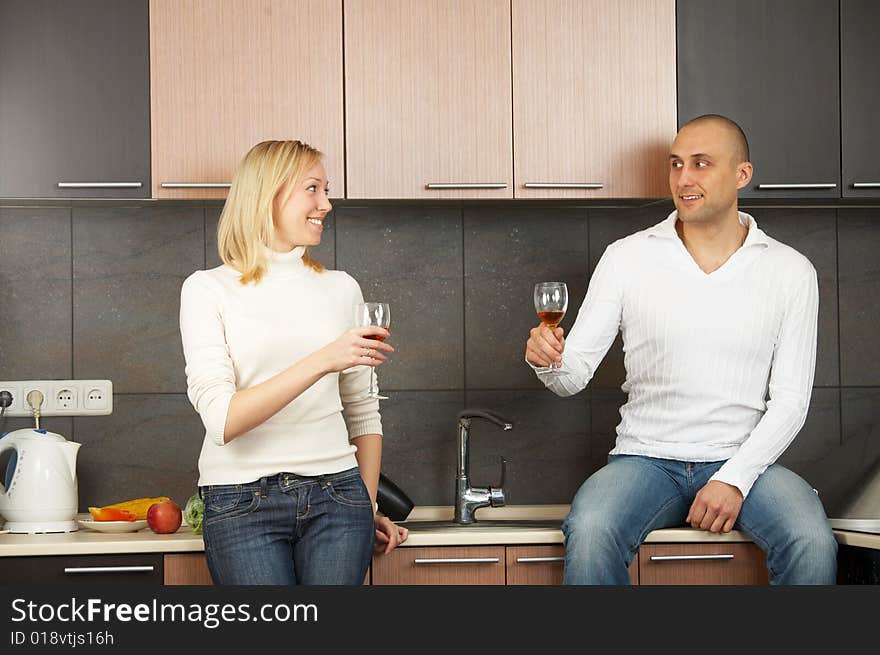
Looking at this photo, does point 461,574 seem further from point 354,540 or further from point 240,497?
point 240,497

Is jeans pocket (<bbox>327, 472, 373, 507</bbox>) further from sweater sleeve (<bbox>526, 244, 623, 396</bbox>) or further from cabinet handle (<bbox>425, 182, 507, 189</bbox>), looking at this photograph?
cabinet handle (<bbox>425, 182, 507, 189</bbox>)

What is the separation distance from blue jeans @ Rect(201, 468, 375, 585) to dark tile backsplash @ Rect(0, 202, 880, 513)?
81 centimetres

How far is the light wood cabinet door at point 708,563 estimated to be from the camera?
2506 mm

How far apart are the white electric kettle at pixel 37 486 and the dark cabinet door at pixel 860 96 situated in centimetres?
213

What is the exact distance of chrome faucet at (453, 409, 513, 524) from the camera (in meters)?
2.91

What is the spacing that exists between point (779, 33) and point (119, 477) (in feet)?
7.03

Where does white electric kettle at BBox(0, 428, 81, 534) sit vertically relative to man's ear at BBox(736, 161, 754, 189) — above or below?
below

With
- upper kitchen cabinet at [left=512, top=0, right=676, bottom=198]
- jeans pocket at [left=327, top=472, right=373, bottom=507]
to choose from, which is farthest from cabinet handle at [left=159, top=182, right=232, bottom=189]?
jeans pocket at [left=327, top=472, right=373, bottom=507]

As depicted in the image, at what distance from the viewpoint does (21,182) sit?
273cm

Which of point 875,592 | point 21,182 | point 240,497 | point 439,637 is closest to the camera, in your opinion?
point 439,637

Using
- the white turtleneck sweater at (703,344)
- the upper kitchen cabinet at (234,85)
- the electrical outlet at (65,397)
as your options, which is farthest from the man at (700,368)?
the electrical outlet at (65,397)

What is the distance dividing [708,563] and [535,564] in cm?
39

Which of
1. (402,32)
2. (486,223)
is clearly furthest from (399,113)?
(486,223)

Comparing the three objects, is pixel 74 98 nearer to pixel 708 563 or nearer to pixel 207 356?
pixel 207 356
